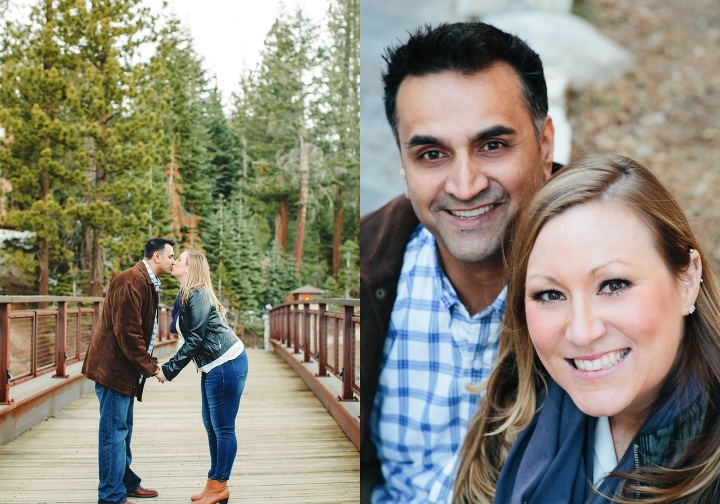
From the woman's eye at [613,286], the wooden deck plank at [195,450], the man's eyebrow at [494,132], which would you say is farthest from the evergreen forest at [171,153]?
the woman's eye at [613,286]

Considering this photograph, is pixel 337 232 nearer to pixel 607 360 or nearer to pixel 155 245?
pixel 155 245

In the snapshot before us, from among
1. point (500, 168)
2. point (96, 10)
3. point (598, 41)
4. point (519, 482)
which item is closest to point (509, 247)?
point (500, 168)

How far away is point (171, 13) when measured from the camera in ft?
7.09

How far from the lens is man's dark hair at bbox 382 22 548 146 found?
165cm

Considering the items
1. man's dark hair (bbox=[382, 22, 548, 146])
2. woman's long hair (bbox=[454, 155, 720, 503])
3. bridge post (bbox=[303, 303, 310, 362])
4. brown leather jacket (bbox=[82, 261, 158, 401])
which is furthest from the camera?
bridge post (bbox=[303, 303, 310, 362])

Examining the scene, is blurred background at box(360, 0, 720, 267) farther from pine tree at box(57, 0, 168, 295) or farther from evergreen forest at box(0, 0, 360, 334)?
pine tree at box(57, 0, 168, 295)

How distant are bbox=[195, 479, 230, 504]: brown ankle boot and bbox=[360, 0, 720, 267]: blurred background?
0.97 m

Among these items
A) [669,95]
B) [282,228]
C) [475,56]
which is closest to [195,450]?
[282,228]

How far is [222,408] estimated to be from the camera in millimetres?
2176

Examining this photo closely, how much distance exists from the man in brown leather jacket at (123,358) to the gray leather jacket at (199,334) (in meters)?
0.07

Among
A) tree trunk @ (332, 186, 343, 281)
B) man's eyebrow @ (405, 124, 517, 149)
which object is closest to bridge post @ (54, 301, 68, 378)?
tree trunk @ (332, 186, 343, 281)

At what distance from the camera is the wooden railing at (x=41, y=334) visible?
2.06m

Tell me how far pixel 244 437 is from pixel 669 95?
70.1 inches

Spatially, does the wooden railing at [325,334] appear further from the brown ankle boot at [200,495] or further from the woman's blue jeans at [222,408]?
the brown ankle boot at [200,495]
